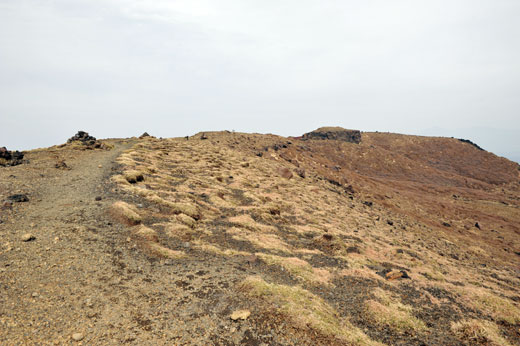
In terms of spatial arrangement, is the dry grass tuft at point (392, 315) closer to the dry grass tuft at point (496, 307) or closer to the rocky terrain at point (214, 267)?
the rocky terrain at point (214, 267)

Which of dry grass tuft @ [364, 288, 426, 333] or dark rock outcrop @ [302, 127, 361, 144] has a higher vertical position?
dark rock outcrop @ [302, 127, 361, 144]

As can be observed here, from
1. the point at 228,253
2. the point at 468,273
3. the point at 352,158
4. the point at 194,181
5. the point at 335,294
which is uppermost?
the point at 352,158

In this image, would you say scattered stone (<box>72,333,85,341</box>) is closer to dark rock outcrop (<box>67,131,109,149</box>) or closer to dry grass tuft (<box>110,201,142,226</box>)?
dry grass tuft (<box>110,201,142,226</box>)

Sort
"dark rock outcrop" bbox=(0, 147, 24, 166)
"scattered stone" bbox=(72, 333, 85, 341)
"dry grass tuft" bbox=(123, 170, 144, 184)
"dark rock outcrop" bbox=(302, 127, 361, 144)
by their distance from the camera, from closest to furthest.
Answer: "scattered stone" bbox=(72, 333, 85, 341) → "dry grass tuft" bbox=(123, 170, 144, 184) → "dark rock outcrop" bbox=(0, 147, 24, 166) → "dark rock outcrop" bbox=(302, 127, 361, 144)

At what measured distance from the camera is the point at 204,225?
20.2 metres

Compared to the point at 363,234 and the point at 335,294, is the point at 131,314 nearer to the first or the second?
the point at 335,294

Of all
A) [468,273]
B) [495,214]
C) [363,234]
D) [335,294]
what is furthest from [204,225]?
[495,214]

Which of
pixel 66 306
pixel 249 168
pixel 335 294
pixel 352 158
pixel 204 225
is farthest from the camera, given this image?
pixel 352 158

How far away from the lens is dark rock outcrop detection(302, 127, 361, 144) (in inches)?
4489

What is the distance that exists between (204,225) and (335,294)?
10760 mm

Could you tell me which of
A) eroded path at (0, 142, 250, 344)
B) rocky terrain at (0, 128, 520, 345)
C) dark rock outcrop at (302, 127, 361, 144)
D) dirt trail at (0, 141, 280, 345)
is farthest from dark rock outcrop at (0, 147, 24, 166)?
dark rock outcrop at (302, 127, 361, 144)

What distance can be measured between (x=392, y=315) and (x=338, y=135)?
10925 centimetres

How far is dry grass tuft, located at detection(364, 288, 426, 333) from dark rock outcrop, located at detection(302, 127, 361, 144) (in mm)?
105183

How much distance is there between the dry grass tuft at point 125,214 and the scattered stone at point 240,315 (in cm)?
1012
